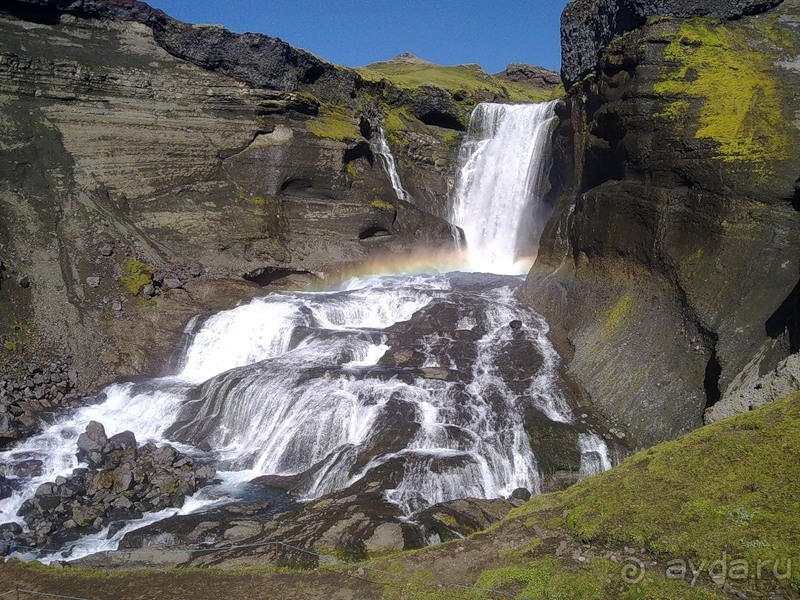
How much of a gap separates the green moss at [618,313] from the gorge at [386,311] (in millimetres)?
118

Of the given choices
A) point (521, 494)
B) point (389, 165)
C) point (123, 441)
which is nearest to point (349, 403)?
point (521, 494)

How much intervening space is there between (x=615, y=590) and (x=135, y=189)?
31637mm

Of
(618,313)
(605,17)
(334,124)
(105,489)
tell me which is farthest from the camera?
(334,124)

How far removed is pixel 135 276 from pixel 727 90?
2521cm

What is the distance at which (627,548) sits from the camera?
7.91 m

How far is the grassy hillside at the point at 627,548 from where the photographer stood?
707cm

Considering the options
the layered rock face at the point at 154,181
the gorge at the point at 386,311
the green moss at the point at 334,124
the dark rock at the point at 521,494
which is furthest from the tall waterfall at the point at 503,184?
the dark rock at the point at 521,494

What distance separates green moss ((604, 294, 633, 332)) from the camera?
21.5 m

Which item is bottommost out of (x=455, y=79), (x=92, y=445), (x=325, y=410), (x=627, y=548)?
(x=92, y=445)

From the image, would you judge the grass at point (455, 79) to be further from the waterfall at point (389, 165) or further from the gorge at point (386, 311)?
the gorge at point (386, 311)

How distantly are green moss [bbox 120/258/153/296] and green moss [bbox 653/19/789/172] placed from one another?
22788mm

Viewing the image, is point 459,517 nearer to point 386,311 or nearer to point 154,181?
point 386,311

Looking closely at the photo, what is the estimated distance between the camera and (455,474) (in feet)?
51.8

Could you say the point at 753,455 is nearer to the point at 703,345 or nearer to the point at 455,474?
the point at 455,474
